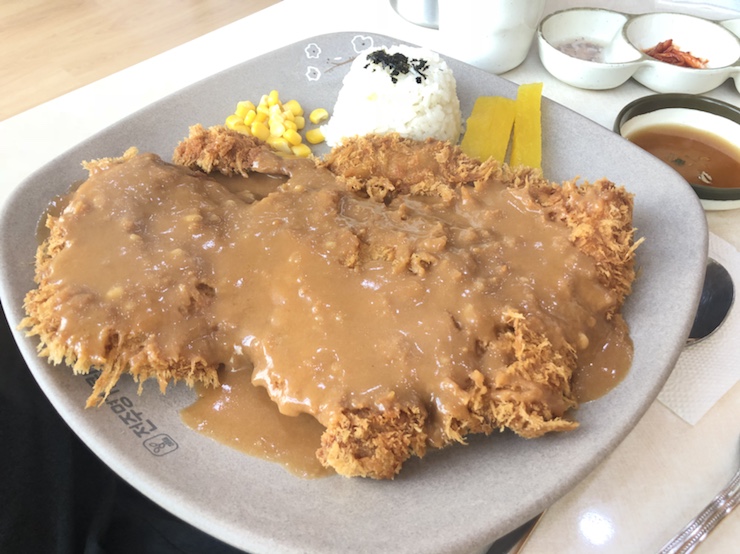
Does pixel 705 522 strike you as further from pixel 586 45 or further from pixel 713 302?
pixel 586 45

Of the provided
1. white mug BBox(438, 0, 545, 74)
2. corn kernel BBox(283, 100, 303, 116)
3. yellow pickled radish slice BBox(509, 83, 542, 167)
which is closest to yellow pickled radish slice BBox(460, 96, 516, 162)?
yellow pickled radish slice BBox(509, 83, 542, 167)

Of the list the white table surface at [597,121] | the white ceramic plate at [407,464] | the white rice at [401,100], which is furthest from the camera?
the white rice at [401,100]

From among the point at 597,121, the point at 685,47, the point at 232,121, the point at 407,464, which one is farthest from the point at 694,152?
the point at 232,121

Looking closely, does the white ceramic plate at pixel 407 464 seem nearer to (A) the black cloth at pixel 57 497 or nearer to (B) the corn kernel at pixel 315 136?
(A) the black cloth at pixel 57 497

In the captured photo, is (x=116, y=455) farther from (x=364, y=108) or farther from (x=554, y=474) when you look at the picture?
(x=364, y=108)

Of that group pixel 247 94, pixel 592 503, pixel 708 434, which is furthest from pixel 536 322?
pixel 247 94

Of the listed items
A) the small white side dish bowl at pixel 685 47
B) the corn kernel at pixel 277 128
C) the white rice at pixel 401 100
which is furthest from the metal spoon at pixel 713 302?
the corn kernel at pixel 277 128
